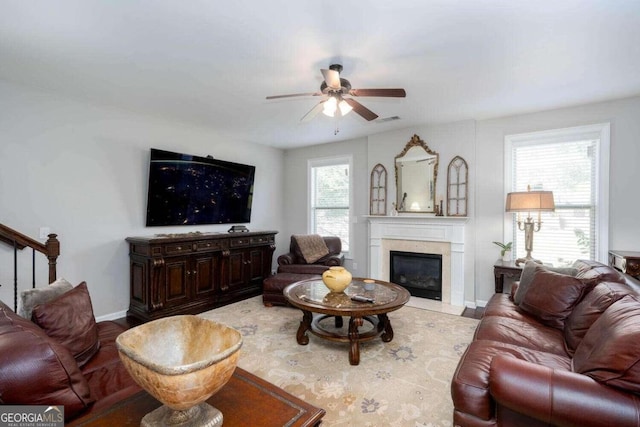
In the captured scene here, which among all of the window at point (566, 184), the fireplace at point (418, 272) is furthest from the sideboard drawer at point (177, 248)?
the window at point (566, 184)

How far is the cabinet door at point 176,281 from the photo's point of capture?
3.70 meters

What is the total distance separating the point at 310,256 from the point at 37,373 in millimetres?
3713

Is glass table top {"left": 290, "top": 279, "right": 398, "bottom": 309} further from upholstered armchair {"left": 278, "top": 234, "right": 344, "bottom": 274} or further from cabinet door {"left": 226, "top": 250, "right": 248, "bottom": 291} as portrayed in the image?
cabinet door {"left": 226, "top": 250, "right": 248, "bottom": 291}

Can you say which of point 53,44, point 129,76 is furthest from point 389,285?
point 53,44

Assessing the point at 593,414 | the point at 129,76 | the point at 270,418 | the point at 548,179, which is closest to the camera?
the point at 270,418

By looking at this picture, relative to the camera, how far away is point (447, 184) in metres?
4.37

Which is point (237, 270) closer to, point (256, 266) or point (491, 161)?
point (256, 266)

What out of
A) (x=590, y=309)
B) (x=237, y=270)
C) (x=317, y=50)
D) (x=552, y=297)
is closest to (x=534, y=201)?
(x=552, y=297)

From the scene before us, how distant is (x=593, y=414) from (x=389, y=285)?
7.31 feet

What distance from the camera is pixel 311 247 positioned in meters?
4.77

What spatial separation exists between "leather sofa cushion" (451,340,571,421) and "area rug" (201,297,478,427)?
48cm

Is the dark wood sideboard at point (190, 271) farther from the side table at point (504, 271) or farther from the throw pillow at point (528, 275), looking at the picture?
the throw pillow at point (528, 275)

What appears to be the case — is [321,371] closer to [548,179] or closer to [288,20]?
[288,20]

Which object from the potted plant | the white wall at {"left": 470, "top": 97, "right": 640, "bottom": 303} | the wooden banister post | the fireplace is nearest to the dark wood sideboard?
the wooden banister post
